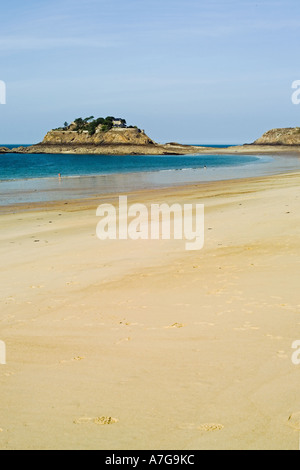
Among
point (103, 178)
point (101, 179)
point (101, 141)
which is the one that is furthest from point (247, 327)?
point (101, 141)

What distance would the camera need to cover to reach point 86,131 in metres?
160

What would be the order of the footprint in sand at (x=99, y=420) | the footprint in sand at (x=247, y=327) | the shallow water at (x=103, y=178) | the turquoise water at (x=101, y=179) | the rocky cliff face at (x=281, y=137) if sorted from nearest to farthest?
the footprint in sand at (x=99, y=420) → the footprint in sand at (x=247, y=327) → the turquoise water at (x=101, y=179) → the shallow water at (x=103, y=178) → the rocky cliff face at (x=281, y=137)

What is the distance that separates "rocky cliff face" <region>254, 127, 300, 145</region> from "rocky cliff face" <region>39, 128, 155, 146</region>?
50.8 meters

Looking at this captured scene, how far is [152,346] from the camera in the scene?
207 inches

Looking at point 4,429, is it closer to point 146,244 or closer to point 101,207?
point 146,244

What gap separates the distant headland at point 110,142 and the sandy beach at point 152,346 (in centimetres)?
12558

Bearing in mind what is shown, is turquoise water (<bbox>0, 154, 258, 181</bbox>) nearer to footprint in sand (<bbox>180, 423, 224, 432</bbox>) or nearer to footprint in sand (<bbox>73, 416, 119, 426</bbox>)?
footprint in sand (<bbox>73, 416, 119, 426</bbox>)

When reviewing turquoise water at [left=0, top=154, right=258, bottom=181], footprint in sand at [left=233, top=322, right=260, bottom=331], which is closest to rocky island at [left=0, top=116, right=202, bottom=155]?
turquoise water at [left=0, top=154, right=258, bottom=181]

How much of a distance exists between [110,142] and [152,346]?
145 metres

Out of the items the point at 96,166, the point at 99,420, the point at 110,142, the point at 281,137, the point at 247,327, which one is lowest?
the point at 99,420

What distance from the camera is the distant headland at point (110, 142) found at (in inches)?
5527

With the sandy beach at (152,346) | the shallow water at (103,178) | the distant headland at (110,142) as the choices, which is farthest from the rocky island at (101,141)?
the sandy beach at (152,346)

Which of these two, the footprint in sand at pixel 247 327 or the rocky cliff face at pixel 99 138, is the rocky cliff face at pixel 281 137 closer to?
the rocky cliff face at pixel 99 138

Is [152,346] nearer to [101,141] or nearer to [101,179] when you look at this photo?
[101,179]
